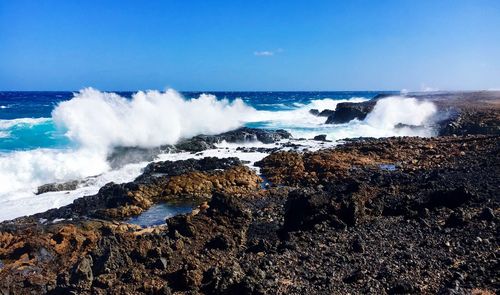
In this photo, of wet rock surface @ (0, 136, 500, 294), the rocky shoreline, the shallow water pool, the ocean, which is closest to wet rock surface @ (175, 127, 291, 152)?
the ocean

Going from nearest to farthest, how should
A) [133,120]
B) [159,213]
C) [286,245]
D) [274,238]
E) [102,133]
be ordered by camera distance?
[286,245] < [274,238] < [159,213] < [102,133] < [133,120]

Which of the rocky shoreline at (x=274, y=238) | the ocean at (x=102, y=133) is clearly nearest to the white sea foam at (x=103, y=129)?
the ocean at (x=102, y=133)

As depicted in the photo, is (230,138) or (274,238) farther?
(230,138)

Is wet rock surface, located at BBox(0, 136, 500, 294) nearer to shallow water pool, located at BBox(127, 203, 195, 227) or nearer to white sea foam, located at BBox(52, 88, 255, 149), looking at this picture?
shallow water pool, located at BBox(127, 203, 195, 227)

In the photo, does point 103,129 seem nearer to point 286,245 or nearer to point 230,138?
point 230,138

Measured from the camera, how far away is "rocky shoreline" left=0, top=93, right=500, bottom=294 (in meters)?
7.58

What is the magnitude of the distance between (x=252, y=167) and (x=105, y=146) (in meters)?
8.27

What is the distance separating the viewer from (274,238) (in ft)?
33.1

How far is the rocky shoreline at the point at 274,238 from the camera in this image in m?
7.58

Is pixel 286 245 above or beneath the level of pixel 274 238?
above

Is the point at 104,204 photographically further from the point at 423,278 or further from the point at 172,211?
the point at 423,278

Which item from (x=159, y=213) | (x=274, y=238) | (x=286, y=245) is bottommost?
(x=159, y=213)

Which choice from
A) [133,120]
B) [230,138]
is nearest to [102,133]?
[133,120]

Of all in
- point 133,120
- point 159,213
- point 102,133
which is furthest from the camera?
point 133,120
